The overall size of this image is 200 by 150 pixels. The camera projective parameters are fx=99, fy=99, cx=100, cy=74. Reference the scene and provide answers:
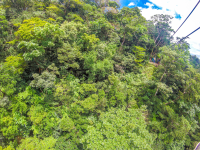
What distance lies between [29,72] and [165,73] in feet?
52.1

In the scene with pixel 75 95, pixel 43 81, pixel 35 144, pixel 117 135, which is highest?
pixel 43 81

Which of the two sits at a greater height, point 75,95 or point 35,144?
point 75,95

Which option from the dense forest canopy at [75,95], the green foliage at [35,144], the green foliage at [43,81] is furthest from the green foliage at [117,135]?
the green foliage at [43,81]

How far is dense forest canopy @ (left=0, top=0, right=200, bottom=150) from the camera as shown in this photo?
27.1 feet

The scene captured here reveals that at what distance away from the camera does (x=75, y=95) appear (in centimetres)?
Answer: 1113

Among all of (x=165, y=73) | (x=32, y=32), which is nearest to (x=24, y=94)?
(x=32, y=32)

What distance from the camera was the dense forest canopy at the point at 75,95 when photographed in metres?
8.25

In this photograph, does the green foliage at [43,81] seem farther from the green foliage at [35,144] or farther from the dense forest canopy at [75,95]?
the green foliage at [35,144]

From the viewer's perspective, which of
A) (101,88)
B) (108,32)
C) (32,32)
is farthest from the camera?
(108,32)

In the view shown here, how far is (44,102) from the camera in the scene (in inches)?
388

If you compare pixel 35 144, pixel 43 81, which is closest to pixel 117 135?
pixel 35 144

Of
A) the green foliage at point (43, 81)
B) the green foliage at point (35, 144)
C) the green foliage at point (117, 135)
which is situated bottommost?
the green foliage at point (35, 144)

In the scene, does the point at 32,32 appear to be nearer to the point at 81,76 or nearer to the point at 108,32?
the point at 81,76

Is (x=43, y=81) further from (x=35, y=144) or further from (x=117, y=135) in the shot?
(x=117, y=135)
